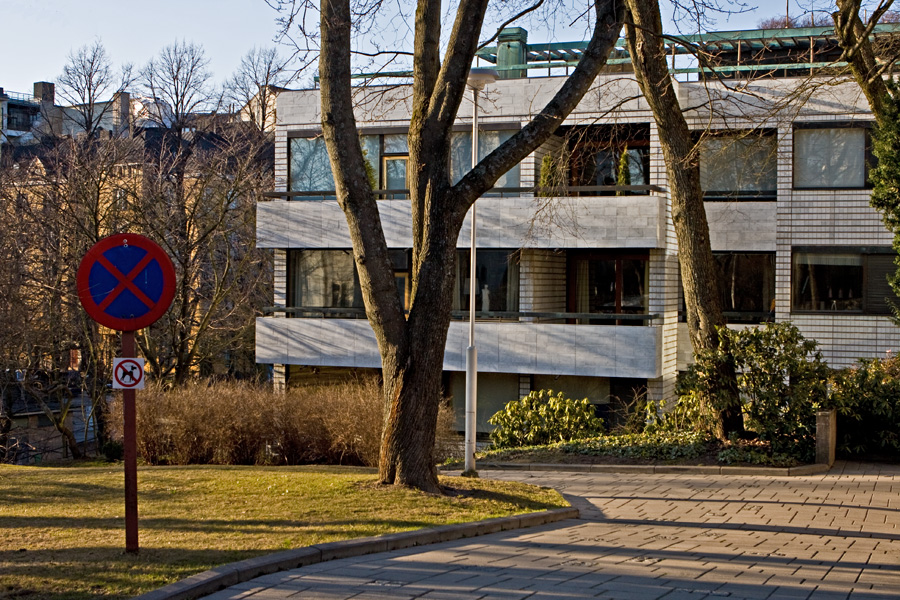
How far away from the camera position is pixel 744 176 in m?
24.9

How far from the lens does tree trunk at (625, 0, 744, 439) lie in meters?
15.7

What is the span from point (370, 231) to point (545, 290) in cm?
1616

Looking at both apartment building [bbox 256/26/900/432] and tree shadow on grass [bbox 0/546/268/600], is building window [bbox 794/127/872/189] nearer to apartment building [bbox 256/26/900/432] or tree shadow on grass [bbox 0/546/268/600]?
apartment building [bbox 256/26/900/432]

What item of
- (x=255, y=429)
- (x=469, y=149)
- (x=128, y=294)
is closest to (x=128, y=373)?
(x=128, y=294)

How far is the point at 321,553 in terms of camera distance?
24.2 feet

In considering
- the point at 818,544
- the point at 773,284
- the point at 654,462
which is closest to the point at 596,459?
the point at 654,462

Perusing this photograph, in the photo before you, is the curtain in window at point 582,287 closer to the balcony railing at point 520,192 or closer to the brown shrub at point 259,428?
the balcony railing at point 520,192

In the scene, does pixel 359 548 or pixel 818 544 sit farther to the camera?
pixel 818 544

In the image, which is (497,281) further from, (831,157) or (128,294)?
(128,294)

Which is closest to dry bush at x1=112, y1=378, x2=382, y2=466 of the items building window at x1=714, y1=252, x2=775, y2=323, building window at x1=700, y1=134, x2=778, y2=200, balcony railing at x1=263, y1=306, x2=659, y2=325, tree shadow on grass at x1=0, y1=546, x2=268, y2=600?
balcony railing at x1=263, y1=306, x2=659, y2=325

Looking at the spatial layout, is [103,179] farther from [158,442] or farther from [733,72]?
[733,72]

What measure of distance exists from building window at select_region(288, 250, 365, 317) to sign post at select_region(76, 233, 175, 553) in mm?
19581

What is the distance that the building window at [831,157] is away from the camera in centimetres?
2411

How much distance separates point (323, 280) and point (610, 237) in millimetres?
8386
